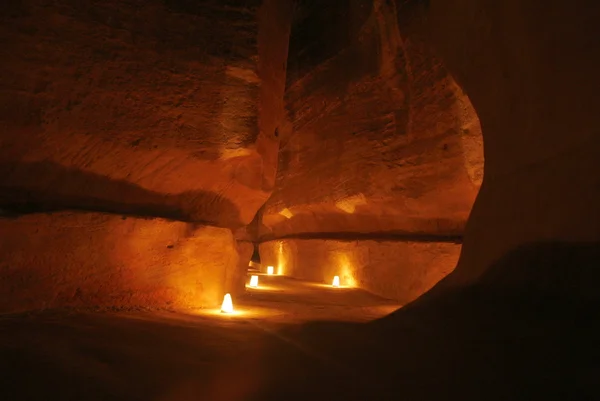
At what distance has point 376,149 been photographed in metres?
9.53

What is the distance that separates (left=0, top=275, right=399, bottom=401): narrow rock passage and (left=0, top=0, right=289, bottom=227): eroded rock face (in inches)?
55.5

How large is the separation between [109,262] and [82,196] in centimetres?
75

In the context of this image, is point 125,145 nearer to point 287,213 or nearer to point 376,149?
point 376,149

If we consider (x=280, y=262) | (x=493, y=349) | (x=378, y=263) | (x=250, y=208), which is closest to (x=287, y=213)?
(x=280, y=262)

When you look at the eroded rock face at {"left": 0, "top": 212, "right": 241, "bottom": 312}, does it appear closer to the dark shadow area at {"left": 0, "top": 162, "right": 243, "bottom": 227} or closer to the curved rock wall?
the curved rock wall

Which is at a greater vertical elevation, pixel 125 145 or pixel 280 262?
pixel 125 145

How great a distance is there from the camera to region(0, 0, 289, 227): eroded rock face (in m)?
4.08

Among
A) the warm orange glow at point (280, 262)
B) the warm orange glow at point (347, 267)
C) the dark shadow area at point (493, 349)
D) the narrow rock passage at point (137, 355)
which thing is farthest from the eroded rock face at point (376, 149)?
the dark shadow area at point (493, 349)

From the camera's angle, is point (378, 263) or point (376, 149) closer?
point (376, 149)

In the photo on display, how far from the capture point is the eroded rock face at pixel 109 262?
153 inches

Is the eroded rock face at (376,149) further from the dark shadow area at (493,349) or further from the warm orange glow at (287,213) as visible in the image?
the dark shadow area at (493,349)

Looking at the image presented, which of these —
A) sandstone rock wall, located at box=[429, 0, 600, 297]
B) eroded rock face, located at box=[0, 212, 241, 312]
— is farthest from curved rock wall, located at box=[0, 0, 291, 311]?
sandstone rock wall, located at box=[429, 0, 600, 297]

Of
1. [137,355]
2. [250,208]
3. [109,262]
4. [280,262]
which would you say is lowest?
[137,355]

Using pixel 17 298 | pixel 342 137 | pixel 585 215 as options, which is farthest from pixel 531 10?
pixel 342 137
